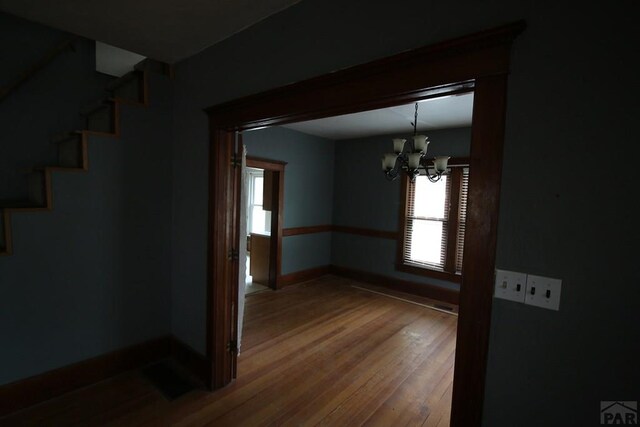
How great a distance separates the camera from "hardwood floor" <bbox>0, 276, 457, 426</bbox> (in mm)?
2043

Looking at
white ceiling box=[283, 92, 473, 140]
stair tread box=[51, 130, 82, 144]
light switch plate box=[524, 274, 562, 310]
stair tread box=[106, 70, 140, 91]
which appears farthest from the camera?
white ceiling box=[283, 92, 473, 140]

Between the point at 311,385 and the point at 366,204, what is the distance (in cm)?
348

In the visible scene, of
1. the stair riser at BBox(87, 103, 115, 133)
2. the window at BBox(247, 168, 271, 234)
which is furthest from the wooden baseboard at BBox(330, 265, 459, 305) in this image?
the stair riser at BBox(87, 103, 115, 133)

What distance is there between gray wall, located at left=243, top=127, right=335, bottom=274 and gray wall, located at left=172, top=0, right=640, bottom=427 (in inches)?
138

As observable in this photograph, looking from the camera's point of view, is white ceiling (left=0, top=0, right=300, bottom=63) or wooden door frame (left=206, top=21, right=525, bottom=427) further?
white ceiling (left=0, top=0, right=300, bottom=63)

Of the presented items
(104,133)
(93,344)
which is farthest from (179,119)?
(93,344)

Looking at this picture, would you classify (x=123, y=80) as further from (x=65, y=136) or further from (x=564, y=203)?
(x=564, y=203)

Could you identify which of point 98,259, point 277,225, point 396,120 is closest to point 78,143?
point 98,259

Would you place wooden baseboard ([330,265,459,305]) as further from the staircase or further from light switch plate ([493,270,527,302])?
the staircase

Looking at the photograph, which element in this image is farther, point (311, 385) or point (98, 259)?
point (311, 385)

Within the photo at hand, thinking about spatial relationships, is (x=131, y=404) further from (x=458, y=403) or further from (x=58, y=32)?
(x=58, y=32)

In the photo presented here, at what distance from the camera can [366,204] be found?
213 inches

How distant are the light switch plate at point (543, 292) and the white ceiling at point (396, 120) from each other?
2290 mm

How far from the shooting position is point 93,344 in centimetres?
233
